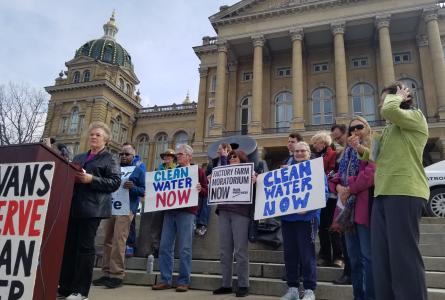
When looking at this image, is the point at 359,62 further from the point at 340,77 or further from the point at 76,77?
the point at 76,77

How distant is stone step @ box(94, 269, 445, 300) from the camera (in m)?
4.31

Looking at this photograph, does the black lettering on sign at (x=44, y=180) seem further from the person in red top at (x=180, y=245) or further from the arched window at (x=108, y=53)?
the arched window at (x=108, y=53)

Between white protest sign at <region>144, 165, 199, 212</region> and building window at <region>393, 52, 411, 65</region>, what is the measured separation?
2679 cm

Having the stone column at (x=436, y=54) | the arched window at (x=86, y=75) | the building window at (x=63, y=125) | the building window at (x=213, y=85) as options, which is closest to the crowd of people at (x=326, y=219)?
the stone column at (x=436, y=54)

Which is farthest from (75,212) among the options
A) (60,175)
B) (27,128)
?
(27,128)

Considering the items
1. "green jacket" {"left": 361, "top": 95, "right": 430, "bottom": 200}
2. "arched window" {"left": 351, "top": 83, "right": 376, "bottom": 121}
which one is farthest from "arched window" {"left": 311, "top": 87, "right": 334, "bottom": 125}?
"green jacket" {"left": 361, "top": 95, "right": 430, "bottom": 200}

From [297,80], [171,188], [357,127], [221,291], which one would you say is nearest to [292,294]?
[221,291]

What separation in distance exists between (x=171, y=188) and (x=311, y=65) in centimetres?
2653

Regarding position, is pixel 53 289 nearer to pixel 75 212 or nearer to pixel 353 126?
pixel 75 212

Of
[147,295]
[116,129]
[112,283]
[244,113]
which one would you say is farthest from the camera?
[116,129]

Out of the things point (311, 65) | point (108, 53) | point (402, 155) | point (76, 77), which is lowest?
point (402, 155)

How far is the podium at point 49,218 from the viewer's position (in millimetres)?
2715

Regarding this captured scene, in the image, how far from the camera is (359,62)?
28875mm

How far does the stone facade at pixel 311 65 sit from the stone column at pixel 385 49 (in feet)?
0.22
